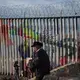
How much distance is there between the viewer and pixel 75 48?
45.8 ft

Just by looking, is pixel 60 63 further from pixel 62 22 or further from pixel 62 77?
pixel 62 77

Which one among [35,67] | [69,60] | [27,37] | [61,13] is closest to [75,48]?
[69,60]

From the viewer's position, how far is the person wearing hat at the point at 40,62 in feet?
35.4

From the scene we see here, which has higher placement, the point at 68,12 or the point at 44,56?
the point at 68,12

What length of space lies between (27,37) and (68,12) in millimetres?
2180

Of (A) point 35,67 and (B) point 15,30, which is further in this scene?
(B) point 15,30

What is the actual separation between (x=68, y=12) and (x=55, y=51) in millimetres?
1460

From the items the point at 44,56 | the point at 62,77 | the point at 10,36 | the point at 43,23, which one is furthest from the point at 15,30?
the point at 62,77

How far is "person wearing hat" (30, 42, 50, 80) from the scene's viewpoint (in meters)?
10.8

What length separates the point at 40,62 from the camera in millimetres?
10836

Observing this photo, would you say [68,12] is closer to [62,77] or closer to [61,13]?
[61,13]

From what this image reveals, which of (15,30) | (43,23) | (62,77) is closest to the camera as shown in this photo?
(62,77)

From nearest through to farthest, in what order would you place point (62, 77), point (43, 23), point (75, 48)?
point (62, 77) → point (75, 48) → point (43, 23)

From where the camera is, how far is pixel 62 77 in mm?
8984
